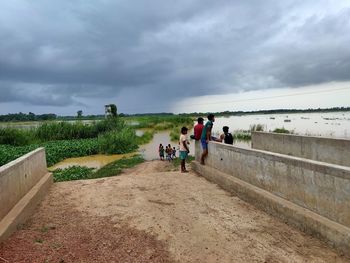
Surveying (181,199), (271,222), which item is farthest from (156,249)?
(181,199)

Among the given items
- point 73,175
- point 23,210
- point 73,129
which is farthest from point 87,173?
point 73,129

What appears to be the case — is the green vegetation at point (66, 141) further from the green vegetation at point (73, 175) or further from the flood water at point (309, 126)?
the flood water at point (309, 126)

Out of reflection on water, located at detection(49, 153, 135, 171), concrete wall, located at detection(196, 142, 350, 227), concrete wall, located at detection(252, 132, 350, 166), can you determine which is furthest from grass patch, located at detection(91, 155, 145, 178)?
concrete wall, located at detection(196, 142, 350, 227)

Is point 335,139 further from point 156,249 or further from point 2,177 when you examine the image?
point 2,177

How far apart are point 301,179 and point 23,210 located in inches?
190

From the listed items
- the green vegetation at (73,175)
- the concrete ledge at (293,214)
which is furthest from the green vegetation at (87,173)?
the concrete ledge at (293,214)

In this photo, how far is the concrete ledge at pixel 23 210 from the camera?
5305 millimetres

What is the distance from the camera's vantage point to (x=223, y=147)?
29.8 feet

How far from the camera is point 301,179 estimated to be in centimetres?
568

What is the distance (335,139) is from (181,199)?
14.1ft

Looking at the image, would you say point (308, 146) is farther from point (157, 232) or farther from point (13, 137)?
→ point (13, 137)

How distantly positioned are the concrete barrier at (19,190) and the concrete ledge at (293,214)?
4.33 meters

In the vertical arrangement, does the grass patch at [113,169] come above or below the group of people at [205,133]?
below

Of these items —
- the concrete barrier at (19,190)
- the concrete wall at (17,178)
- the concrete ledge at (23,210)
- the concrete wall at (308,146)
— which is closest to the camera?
the concrete ledge at (23,210)
